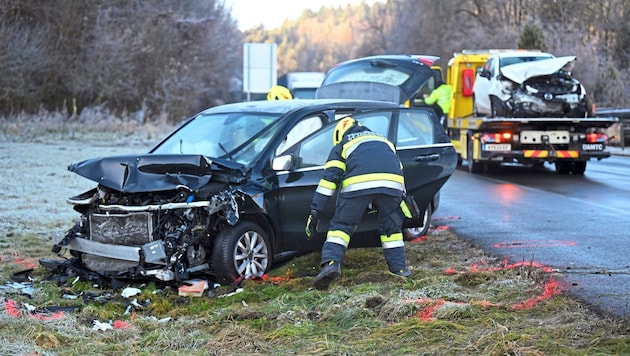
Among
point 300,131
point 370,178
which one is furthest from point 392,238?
point 300,131

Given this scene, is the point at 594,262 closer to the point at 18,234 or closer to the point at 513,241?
the point at 513,241

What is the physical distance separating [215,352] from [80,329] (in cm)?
105

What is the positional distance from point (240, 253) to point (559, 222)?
4978 mm

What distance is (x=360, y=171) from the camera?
6.77 metres

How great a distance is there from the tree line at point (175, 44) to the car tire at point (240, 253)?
26.7 meters

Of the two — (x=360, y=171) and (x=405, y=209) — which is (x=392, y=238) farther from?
(x=360, y=171)

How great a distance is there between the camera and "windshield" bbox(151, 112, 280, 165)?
7.64 metres

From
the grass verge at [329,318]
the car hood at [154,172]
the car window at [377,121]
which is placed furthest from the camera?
the car window at [377,121]

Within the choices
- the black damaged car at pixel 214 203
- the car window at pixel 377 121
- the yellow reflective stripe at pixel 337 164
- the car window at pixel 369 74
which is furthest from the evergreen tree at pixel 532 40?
the yellow reflective stripe at pixel 337 164

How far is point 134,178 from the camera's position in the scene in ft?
22.5

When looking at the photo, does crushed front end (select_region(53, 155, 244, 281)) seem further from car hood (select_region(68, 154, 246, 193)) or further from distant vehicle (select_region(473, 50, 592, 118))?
distant vehicle (select_region(473, 50, 592, 118))

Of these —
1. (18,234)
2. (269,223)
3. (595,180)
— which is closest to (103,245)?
(269,223)

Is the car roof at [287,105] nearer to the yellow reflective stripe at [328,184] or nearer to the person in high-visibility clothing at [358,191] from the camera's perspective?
the person in high-visibility clothing at [358,191]

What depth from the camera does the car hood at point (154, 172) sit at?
22.4ft
